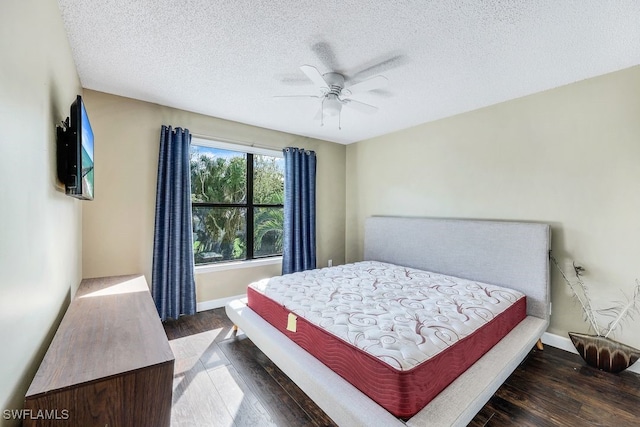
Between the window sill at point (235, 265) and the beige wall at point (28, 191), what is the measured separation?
1787 mm

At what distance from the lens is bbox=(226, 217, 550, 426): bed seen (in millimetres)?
1434

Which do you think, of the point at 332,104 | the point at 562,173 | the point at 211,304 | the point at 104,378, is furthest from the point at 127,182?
the point at 562,173

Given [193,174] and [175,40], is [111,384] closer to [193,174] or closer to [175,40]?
[175,40]

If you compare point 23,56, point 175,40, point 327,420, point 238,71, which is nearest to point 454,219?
point 327,420

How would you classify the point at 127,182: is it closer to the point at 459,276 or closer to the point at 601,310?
the point at 459,276

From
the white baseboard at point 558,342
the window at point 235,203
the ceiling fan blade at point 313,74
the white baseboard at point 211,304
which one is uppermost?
the ceiling fan blade at point 313,74

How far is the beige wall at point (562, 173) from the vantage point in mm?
2289

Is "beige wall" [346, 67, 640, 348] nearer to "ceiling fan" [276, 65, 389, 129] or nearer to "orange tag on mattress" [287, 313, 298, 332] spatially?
"ceiling fan" [276, 65, 389, 129]

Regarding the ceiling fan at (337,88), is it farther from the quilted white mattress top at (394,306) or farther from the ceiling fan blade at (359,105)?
the quilted white mattress top at (394,306)

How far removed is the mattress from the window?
124 centimetres

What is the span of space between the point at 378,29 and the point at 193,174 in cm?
269

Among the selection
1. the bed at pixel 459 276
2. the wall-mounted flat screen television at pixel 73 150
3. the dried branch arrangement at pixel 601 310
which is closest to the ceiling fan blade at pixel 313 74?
the wall-mounted flat screen television at pixel 73 150

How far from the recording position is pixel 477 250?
3006mm

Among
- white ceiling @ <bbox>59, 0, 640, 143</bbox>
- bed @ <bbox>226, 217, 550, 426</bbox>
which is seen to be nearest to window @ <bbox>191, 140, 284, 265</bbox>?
white ceiling @ <bbox>59, 0, 640, 143</bbox>
